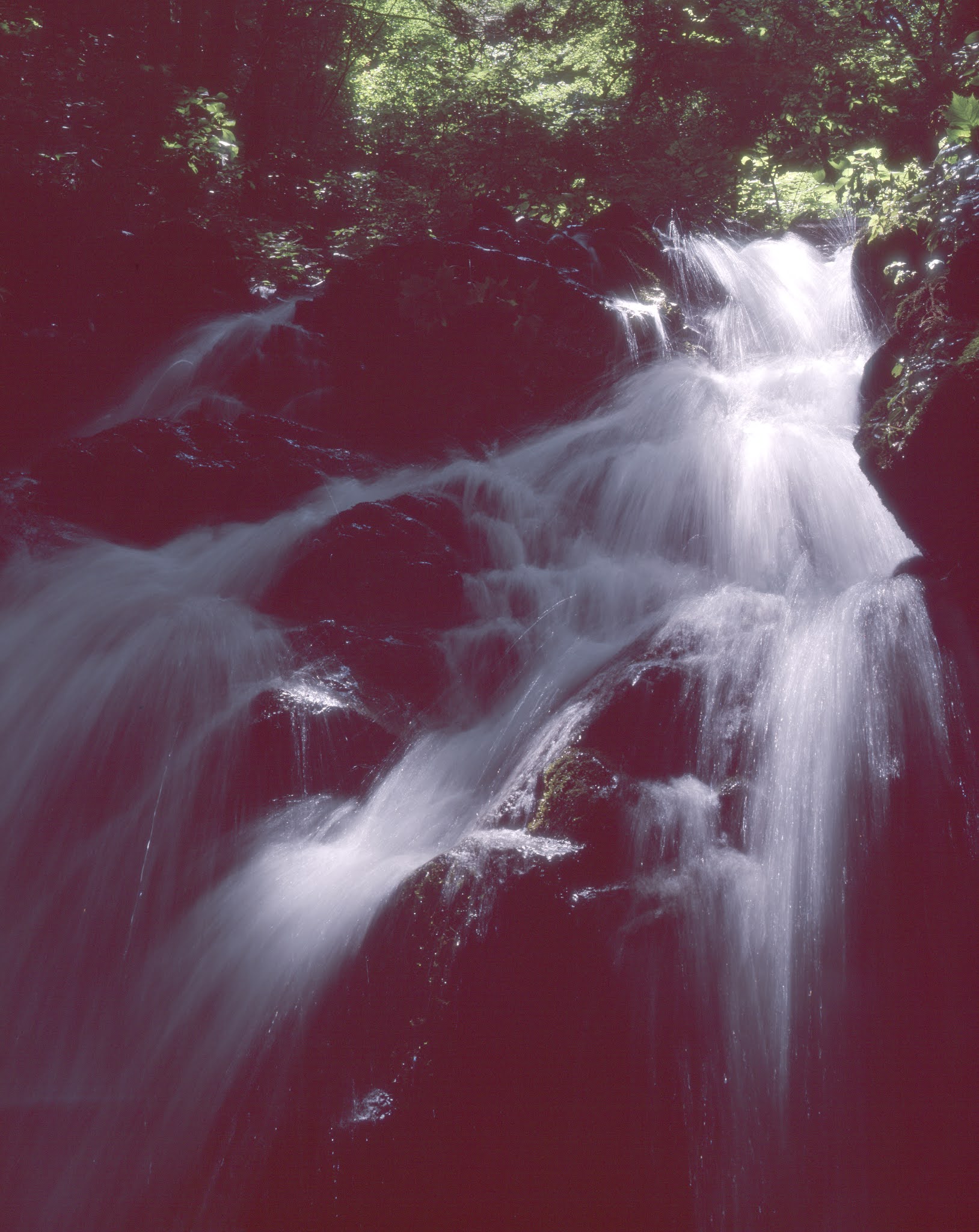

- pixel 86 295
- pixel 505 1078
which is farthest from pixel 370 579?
pixel 86 295

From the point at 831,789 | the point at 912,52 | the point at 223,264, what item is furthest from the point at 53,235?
the point at 912,52

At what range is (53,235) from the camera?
9023mm

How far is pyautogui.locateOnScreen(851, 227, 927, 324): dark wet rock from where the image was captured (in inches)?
264

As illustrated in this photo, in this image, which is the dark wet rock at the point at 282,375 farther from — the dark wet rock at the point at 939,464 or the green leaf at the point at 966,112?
the green leaf at the point at 966,112

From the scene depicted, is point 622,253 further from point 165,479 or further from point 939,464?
point 939,464

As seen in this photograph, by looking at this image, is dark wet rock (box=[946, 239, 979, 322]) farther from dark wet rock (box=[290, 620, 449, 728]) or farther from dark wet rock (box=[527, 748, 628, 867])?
dark wet rock (box=[290, 620, 449, 728])

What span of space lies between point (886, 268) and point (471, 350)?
379 cm

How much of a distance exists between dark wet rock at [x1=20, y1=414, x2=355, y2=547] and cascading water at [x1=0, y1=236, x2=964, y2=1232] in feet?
0.85

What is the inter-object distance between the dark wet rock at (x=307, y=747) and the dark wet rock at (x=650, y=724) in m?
1.23

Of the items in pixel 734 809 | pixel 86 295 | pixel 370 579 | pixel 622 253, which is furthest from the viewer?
pixel 622 253

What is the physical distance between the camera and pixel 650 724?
4.12 metres

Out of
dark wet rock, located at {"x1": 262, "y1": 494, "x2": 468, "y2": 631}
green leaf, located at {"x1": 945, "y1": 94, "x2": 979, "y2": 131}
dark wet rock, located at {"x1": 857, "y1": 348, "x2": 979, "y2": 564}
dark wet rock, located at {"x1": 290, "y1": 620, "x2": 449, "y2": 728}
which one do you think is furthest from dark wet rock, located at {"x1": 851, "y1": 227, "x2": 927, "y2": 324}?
dark wet rock, located at {"x1": 290, "y1": 620, "x2": 449, "y2": 728}

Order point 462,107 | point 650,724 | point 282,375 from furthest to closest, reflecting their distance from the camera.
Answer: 1. point 462,107
2. point 282,375
3. point 650,724

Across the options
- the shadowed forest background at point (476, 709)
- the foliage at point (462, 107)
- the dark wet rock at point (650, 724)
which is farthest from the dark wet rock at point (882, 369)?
the foliage at point (462, 107)
